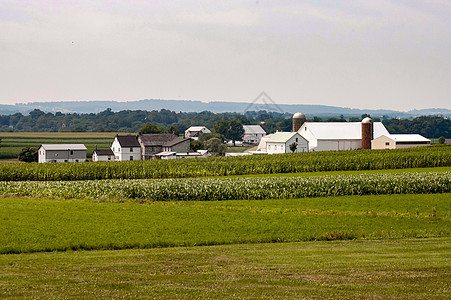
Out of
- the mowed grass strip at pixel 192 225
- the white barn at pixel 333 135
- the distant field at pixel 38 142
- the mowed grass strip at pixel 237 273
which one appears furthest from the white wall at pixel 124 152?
the mowed grass strip at pixel 237 273

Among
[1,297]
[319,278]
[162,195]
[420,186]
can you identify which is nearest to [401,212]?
[420,186]

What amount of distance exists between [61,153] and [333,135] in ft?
156

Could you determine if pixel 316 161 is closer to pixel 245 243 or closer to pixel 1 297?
pixel 245 243

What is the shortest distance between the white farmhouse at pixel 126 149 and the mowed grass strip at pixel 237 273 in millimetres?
86245

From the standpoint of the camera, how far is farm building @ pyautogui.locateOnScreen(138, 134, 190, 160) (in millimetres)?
103938

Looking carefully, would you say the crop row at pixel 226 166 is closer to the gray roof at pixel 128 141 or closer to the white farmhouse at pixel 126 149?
the white farmhouse at pixel 126 149

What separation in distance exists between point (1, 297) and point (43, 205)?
1758 cm

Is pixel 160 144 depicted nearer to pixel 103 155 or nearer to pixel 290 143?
pixel 103 155

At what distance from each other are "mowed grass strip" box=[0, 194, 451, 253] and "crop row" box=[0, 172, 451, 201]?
19.3ft

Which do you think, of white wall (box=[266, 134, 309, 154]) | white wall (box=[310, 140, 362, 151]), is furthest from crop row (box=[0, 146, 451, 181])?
white wall (box=[310, 140, 362, 151])

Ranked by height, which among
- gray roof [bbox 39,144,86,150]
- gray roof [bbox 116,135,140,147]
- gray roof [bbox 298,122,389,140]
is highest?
gray roof [bbox 298,122,389,140]

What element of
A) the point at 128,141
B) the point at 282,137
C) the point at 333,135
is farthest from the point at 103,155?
the point at 333,135

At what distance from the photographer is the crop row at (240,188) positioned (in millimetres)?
38781

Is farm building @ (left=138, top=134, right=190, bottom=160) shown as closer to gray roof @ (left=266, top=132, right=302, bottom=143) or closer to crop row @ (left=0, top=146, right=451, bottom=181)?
gray roof @ (left=266, top=132, right=302, bottom=143)
